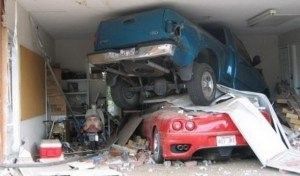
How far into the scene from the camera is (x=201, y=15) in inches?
381

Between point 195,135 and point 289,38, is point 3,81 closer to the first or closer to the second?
point 195,135

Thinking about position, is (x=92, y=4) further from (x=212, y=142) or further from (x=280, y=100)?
(x=280, y=100)

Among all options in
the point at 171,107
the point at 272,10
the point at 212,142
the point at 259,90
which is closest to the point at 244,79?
the point at 259,90

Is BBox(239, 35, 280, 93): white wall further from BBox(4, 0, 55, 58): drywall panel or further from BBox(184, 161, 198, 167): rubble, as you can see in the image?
BBox(184, 161, 198, 167): rubble

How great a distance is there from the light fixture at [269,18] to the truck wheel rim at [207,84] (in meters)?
2.13

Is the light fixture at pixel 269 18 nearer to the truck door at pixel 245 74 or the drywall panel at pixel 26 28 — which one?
the truck door at pixel 245 74

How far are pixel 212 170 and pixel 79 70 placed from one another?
289 inches

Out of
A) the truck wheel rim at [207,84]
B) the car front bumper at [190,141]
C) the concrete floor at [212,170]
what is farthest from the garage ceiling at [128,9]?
the concrete floor at [212,170]

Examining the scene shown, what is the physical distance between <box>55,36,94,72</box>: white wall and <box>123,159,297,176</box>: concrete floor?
6522 millimetres

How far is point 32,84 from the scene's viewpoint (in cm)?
895

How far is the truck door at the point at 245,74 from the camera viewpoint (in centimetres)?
987

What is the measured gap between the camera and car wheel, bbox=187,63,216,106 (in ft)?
26.7

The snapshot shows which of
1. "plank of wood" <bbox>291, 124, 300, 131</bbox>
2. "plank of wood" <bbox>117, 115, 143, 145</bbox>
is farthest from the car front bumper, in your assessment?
"plank of wood" <bbox>291, 124, 300, 131</bbox>

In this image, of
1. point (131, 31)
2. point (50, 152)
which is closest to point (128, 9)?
point (131, 31)
